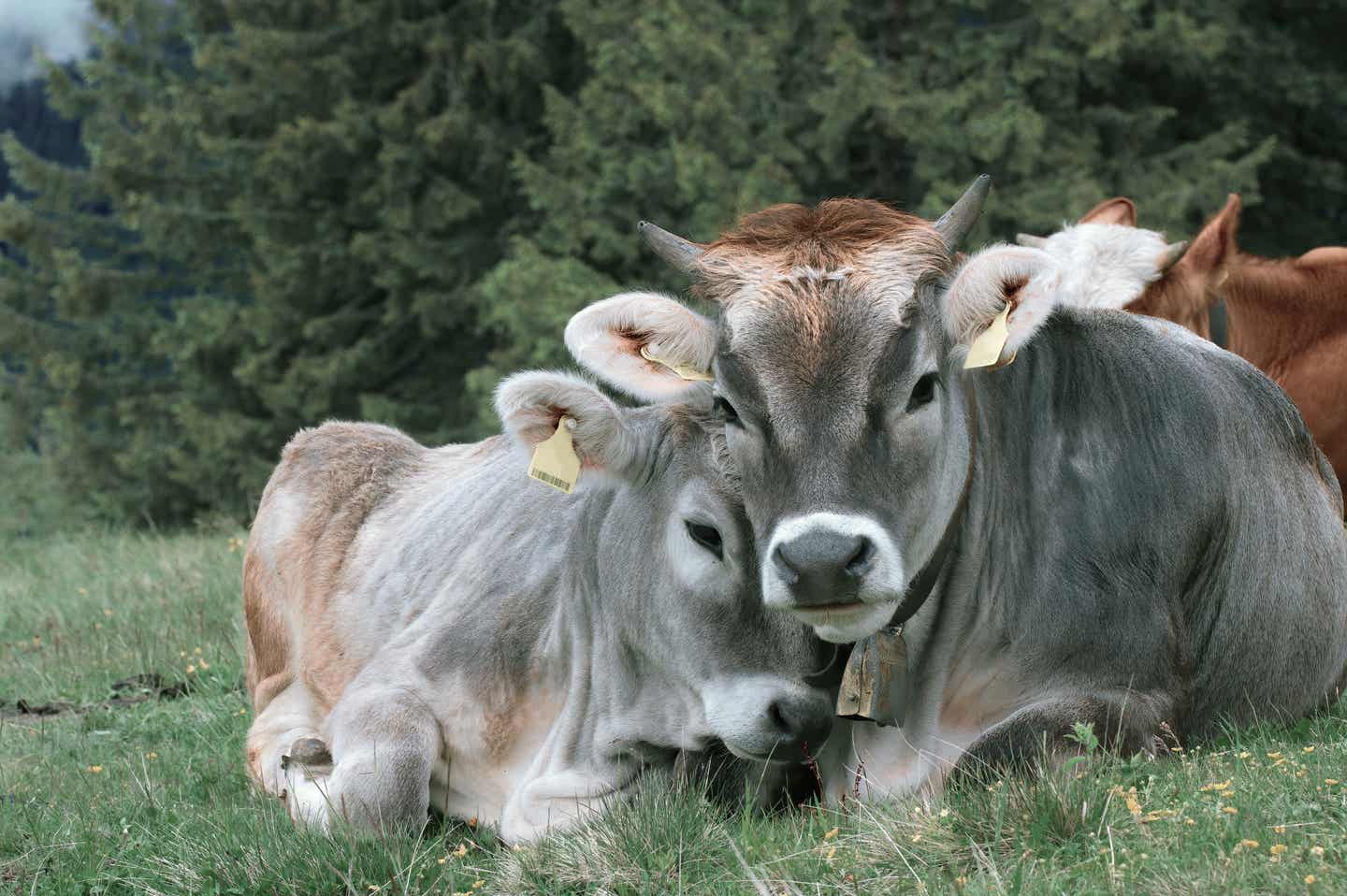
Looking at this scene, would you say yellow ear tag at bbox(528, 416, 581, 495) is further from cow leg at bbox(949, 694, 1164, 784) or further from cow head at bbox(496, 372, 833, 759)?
cow leg at bbox(949, 694, 1164, 784)

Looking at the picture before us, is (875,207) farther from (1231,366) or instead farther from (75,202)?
(75,202)

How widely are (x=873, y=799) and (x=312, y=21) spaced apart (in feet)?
69.4

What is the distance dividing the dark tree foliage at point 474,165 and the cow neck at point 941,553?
11.6m

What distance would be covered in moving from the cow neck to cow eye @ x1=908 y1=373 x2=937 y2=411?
30cm

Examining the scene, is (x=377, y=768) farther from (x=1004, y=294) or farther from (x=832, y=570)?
(x=1004, y=294)

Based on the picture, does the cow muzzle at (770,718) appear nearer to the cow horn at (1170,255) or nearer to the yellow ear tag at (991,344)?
the yellow ear tag at (991,344)

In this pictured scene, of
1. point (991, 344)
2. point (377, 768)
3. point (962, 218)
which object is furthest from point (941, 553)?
point (377, 768)

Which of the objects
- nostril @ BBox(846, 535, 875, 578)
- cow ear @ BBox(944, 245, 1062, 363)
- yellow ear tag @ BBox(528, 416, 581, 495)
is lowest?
nostril @ BBox(846, 535, 875, 578)

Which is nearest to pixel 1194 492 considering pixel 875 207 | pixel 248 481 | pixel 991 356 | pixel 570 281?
pixel 991 356

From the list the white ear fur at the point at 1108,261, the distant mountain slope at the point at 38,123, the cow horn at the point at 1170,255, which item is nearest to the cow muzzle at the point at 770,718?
the white ear fur at the point at 1108,261

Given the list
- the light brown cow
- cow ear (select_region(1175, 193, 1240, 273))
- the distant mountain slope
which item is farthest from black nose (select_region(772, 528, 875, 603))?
the distant mountain slope

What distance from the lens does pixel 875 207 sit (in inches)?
186

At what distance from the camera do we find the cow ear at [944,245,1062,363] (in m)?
4.39

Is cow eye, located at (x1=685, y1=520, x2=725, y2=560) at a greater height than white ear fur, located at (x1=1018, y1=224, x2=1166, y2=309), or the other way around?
cow eye, located at (x1=685, y1=520, x2=725, y2=560)
